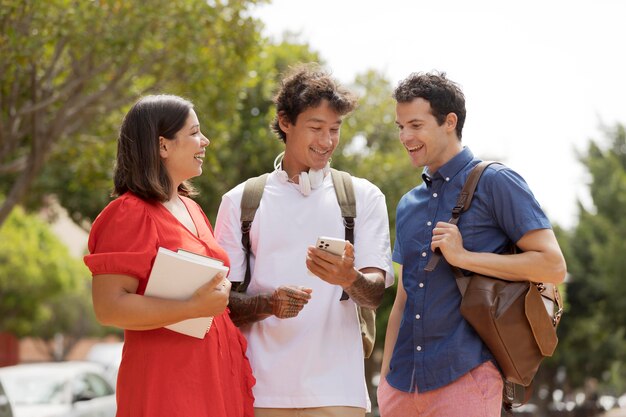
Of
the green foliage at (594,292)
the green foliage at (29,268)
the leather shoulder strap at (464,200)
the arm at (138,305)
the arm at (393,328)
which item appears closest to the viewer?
the arm at (138,305)

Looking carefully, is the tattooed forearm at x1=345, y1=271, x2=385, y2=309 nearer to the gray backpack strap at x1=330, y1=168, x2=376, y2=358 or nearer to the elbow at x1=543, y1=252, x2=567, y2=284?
the gray backpack strap at x1=330, y1=168, x2=376, y2=358

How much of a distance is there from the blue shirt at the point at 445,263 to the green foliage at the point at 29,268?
36510 millimetres

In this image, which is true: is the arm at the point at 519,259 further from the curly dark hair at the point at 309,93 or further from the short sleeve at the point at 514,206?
the curly dark hair at the point at 309,93

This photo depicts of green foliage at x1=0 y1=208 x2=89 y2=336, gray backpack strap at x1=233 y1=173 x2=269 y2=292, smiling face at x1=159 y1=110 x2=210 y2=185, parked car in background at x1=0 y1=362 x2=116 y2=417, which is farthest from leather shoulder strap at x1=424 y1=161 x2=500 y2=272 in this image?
green foliage at x1=0 y1=208 x2=89 y2=336

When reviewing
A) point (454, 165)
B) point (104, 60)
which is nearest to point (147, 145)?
point (454, 165)

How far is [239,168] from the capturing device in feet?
67.6

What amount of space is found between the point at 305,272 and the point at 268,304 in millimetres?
282

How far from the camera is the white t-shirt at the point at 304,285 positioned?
449 centimetres

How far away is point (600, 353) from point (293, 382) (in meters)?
32.8

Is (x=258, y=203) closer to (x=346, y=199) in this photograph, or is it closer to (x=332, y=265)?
(x=346, y=199)

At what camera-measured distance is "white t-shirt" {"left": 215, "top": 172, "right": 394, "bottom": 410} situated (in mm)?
4488

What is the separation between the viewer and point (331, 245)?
4156mm

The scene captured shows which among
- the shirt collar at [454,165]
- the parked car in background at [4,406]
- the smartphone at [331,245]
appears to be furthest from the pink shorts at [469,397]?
the parked car in background at [4,406]

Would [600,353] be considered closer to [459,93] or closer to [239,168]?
[239,168]
